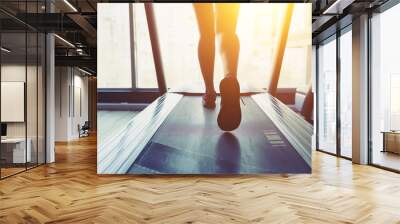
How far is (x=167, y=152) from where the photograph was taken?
596 centimetres

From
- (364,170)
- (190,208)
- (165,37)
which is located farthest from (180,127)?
(364,170)

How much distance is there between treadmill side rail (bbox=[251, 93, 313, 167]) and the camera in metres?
5.96

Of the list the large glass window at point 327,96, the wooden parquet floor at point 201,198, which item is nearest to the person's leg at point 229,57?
the wooden parquet floor at point 201,198

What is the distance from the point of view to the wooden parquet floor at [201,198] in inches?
145

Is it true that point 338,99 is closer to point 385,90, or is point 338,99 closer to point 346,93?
point 346,93

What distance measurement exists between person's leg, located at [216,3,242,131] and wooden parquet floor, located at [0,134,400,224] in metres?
1.20

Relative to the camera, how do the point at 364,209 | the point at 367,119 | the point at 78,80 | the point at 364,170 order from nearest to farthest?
the point at 364,209 < the point at 364,170 < the point at 367,119 < the point at 78,80

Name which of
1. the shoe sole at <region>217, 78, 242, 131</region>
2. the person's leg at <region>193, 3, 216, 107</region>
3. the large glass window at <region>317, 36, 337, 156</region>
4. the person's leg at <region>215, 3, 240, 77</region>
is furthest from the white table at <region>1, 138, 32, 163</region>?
the large glass window at <region>317, 36, 337, 156</region>

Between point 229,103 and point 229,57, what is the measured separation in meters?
0.78

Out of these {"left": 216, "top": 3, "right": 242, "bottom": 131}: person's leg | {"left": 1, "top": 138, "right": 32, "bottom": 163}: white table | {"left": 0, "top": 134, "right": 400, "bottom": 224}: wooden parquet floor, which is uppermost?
{"left": 216, "top": 3, "right": 242, "bottom": 131}: person's leg

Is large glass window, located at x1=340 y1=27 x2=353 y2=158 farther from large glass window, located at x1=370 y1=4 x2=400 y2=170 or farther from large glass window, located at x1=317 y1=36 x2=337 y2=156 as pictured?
large glass window, located at x1=370 y1=4 x2=400 y2=170

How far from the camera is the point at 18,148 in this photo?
22.0ft

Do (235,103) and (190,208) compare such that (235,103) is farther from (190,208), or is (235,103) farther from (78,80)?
(78,80)

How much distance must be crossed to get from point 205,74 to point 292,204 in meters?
2.68
